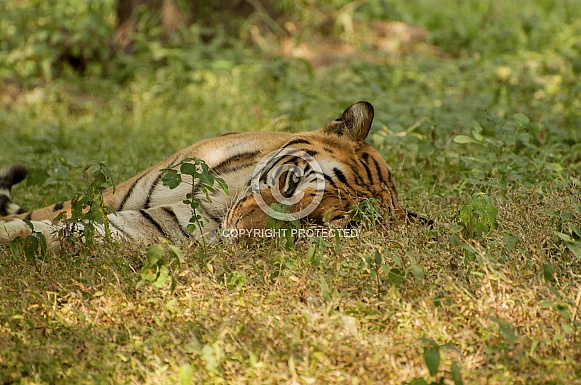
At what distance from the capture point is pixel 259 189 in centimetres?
349

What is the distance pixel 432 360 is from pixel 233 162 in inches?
70.3

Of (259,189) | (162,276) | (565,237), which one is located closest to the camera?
(162,276)

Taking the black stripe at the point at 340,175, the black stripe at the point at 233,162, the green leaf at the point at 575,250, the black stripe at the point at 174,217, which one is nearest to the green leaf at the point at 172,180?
the black stripe at the point at 174,217

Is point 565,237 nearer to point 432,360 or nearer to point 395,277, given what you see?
point 395,277

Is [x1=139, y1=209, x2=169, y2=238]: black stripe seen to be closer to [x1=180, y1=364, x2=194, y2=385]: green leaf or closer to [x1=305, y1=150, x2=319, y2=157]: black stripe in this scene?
[x1=305, y1=150, x2=319, y2=157]: black stripe

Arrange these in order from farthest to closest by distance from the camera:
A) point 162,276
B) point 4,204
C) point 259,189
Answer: point 4,204
point 259,189
point 162,276

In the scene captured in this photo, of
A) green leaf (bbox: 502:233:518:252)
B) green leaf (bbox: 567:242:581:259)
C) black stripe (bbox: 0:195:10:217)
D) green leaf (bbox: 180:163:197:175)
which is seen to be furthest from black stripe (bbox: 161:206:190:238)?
green leaf (bbox: 567:242:581:259)

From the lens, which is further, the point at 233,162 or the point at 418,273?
the point at 233,162

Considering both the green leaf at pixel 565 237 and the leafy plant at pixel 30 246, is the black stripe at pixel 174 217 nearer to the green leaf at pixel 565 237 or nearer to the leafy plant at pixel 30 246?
the leafy plant at pixel 30 246

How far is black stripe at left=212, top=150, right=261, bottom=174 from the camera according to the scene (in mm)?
3895

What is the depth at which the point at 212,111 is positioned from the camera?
658 cm

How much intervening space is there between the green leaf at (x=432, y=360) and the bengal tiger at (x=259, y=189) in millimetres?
967

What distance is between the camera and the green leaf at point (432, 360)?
94.6 inches

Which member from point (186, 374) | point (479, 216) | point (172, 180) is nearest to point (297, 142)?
point (172, 180)
